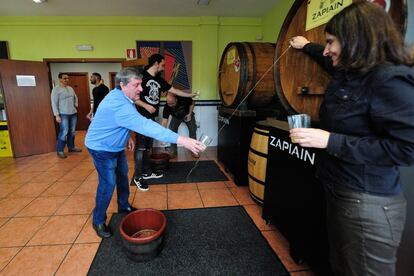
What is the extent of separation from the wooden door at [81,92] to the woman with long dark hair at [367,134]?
26.6ft

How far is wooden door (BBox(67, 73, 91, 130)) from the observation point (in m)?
7.52

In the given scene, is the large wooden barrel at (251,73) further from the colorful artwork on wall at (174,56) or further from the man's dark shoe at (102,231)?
the colorful artwork on wall at (174,56)

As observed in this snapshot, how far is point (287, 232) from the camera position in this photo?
172 centimetres

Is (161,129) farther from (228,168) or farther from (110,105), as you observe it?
(228,168)

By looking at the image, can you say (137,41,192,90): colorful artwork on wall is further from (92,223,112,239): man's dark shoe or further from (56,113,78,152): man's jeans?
(92,223,112,239): man's dark shoe

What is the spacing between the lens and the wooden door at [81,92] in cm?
752

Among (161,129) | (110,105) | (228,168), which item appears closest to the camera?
(161,129)

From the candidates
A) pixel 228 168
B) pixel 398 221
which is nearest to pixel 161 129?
pixel 398 221

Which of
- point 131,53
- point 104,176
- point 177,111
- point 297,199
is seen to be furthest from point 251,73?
point 131,53

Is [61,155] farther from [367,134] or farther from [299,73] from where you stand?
[367,134]

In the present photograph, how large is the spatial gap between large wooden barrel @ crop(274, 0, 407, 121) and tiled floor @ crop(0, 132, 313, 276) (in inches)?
44.3

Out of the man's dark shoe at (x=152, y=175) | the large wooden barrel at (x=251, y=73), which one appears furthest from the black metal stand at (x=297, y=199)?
the man's dark shoe at (x=152, y=175)

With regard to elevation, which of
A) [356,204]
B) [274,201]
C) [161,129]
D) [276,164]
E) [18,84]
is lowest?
[274,201]

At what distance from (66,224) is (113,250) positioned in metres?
0.67
